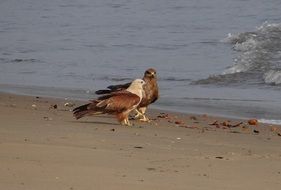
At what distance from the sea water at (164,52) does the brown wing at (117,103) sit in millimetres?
1973

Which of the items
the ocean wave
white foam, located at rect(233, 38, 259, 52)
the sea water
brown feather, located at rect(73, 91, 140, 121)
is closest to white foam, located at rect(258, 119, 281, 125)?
the sea water

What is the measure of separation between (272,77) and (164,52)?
171 inches

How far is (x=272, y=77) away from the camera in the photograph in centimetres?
1309

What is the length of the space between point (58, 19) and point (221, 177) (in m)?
20.2

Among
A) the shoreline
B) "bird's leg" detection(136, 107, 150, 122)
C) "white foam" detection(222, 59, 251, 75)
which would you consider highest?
"bird's leg" detection(136, 107, 150, 122)

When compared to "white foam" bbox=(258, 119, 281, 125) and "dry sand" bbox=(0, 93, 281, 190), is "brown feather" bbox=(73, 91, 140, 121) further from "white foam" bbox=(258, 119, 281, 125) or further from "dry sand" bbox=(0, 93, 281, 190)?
"white foam" bbox=(258, 119, 281, 125)

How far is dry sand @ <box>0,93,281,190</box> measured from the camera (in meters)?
5.59

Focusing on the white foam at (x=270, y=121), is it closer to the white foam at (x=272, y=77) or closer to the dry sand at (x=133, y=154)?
the dry sand at (x=133, y=154)

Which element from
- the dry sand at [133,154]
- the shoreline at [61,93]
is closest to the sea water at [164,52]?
the shoreline at [61,93]

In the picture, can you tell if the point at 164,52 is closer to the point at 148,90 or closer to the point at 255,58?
the point at 255,58

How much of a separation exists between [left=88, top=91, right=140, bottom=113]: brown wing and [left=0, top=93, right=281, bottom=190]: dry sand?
0.18 meters

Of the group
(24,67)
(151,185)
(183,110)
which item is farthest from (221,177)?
(24,67)

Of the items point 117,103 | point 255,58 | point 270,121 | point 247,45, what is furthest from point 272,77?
point 117,103

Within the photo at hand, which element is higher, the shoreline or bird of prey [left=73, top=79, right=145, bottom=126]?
bird of prey [left=73, top=79, right=145, bottom=126]
